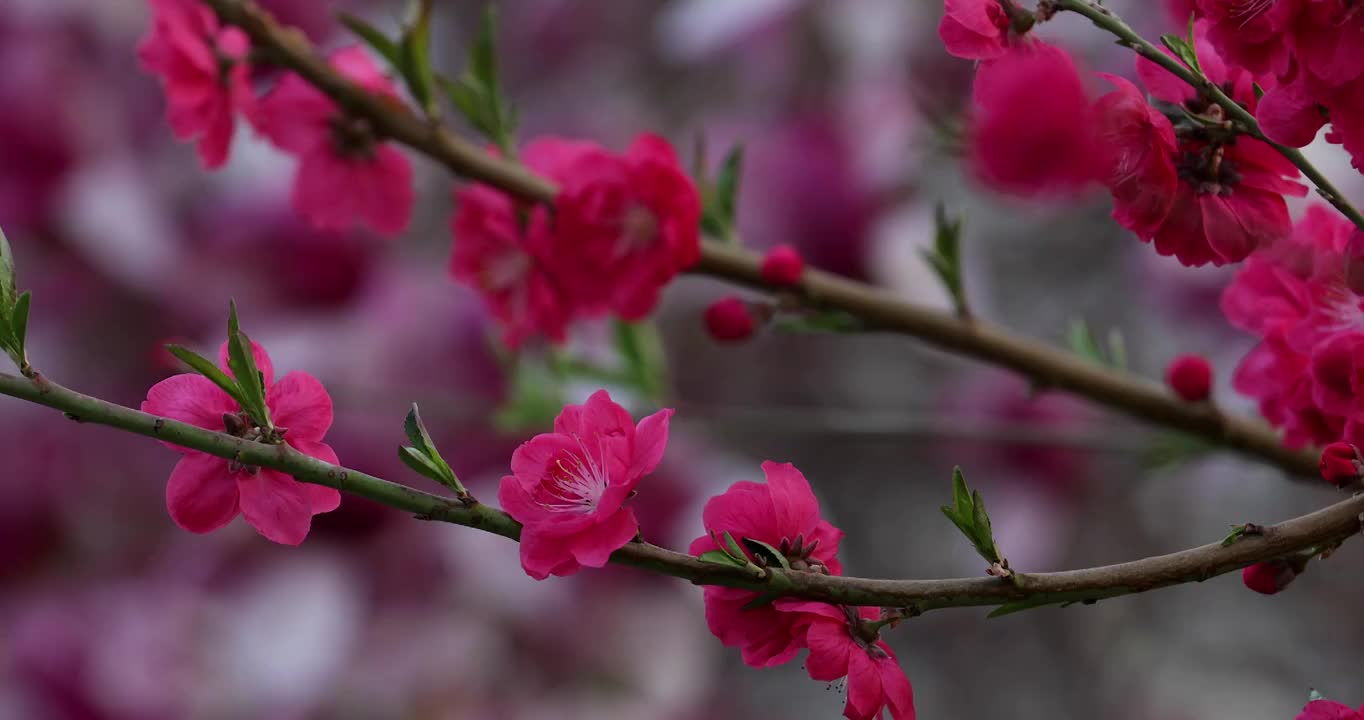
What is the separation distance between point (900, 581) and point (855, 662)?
13 millimetres

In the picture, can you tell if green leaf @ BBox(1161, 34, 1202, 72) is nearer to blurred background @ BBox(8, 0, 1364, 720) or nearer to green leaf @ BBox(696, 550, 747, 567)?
green leaf @ BBox(696, 550, 747, 567)

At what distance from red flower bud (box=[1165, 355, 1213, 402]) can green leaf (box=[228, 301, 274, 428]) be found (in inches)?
8.8

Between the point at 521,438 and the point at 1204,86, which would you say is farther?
the point at 521,438

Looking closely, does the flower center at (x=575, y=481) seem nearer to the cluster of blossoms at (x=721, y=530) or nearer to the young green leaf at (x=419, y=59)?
the cluster of blossoms at (x=721, y=530)

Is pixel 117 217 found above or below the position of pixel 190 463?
above

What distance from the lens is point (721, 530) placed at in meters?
0.17

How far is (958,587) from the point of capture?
162 millimetres

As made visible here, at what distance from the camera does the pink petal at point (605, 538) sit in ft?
0.53

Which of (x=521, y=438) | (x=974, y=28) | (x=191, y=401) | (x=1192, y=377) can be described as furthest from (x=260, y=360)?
(x=521, y=438)

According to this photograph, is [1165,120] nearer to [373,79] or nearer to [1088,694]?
[373,79]

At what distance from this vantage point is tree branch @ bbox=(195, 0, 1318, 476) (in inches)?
11.7

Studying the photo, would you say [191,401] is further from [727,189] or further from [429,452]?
[727,189]

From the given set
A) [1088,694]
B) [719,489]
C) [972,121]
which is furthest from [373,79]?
[1088,694]

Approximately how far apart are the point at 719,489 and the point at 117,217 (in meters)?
0.35
